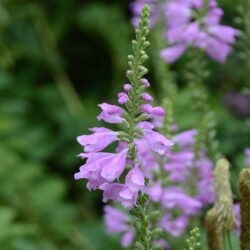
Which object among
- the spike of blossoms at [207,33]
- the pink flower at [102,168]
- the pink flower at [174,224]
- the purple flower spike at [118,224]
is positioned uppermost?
the spike of blossoms at [207,33]

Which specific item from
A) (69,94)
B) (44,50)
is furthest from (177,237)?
(44,50)

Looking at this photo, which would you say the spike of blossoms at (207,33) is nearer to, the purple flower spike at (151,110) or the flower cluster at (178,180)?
the flower cluster at (178,180)

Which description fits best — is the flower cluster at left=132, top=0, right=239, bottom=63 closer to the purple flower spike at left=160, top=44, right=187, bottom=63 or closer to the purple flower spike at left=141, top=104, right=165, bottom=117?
the purple flower spike at left=160, top=44, right=187, bottom=63

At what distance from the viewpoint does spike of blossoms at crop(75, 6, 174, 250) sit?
1.48 meters

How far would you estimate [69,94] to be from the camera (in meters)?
5.41

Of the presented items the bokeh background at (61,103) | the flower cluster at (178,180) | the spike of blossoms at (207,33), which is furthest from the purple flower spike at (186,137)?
the bokeh background at (61,103)

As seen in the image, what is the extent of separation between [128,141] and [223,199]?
354 millimetres

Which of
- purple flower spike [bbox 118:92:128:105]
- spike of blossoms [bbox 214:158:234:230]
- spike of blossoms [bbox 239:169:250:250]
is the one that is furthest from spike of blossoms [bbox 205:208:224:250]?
purple flower spike [bbox 118:92:128:105]

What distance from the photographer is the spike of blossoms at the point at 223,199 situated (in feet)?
5.83

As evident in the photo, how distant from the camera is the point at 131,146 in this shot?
1.51m

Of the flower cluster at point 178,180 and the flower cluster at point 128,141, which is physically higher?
the flower cluster at point 178,180

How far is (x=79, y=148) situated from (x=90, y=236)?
0.92 metres

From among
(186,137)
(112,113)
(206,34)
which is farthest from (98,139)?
(206,34)

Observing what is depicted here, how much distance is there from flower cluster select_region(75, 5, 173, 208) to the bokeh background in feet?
6.77
